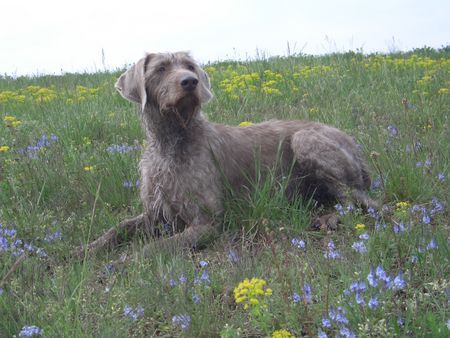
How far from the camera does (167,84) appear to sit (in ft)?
16.1

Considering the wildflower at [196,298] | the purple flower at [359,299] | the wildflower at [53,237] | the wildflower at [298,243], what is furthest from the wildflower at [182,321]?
the wildflower at [53,237]

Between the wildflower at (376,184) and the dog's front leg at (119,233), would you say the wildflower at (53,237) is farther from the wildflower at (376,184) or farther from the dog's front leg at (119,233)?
the wildflower at (376,184)

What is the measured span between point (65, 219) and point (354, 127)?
140 inches

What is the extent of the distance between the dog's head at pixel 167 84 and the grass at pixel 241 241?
0.75 metres

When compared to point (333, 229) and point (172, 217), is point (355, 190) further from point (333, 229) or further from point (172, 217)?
point (172, 217)

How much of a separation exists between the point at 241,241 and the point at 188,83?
3.98ft

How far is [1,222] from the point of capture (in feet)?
15.2

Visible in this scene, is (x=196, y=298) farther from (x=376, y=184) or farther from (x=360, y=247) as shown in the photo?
(x=376, y=184)

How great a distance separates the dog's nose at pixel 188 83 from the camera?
4.75m

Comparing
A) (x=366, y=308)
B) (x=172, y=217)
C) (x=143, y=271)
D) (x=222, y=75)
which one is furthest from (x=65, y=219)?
(x=222, y=75)

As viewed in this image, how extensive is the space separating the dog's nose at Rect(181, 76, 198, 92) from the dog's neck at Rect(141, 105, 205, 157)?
0.90 ft

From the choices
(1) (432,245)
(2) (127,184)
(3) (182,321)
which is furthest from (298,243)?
(2) (127,184)

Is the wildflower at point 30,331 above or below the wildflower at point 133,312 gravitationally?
above

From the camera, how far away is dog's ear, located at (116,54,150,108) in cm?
514
